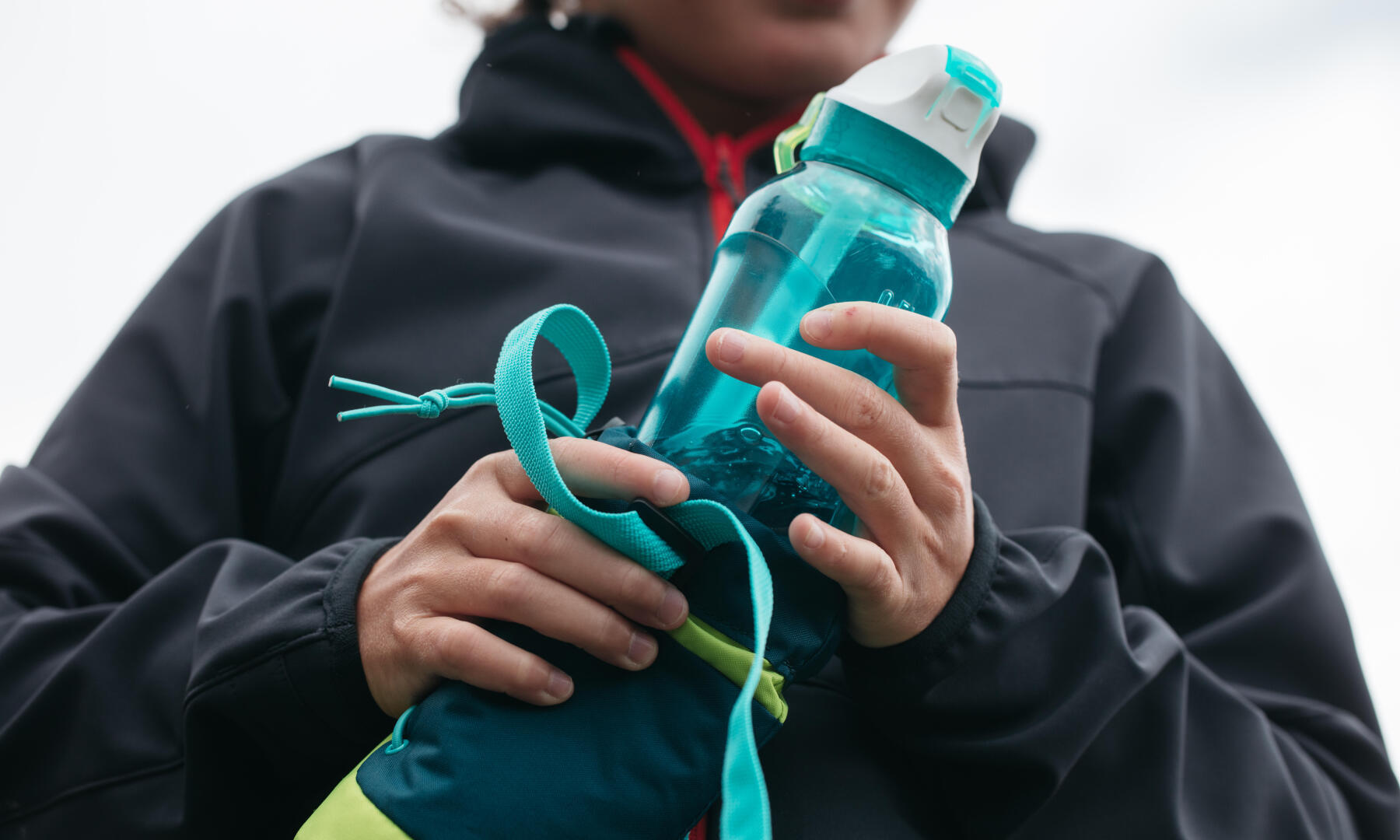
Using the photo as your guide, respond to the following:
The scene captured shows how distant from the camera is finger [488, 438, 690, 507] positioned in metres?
0.57

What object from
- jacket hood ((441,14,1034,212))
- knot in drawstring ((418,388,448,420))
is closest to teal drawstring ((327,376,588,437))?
knot in drawstring ((418,388,448,420))

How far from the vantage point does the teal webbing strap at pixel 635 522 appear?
19.3 inches

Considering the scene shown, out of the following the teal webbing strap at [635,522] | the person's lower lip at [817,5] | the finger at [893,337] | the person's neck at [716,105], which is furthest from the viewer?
the person's neck at [716,105]

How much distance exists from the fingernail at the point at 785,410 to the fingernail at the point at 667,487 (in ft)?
0.21

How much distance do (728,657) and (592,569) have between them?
95 millimetres

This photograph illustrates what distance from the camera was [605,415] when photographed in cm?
98

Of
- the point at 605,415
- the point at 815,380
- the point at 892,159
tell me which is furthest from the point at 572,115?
the point at 815,380

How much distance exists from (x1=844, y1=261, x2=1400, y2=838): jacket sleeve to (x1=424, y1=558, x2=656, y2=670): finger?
0.67 feet

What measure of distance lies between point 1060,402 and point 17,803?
998 millimetres

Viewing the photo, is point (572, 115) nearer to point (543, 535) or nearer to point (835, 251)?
point (835, 251)

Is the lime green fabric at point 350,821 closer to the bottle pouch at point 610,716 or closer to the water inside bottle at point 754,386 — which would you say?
the bottle pouch at point 610,716

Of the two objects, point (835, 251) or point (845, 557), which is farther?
point (835, 251)

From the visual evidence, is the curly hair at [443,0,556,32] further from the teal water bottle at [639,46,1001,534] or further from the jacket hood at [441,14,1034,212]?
the teal water bottle at [639,46,1001,534]

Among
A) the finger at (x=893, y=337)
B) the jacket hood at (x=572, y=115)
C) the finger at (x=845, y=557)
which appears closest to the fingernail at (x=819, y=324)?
the finger at (x=893, y=337)
